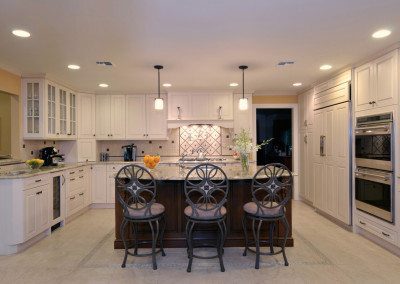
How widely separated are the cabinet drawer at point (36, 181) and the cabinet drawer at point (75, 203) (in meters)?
0.84

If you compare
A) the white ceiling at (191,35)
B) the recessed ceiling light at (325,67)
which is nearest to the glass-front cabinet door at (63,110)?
the white ceiling at (191,35)

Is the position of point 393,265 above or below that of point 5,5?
below

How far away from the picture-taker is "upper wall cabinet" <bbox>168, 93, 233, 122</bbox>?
19.2 ft

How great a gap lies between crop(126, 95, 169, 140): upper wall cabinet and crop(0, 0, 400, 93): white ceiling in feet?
4.60

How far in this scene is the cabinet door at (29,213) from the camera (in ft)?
11.0

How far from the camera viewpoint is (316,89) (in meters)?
5.12

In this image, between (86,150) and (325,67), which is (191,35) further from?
(86,150)

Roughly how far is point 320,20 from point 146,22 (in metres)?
1.56

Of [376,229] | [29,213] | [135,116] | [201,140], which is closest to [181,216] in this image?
[29,213]

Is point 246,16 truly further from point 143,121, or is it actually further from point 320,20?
point 143,121

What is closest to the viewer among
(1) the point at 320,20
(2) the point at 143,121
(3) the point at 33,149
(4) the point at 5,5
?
(4) the point at 5,5

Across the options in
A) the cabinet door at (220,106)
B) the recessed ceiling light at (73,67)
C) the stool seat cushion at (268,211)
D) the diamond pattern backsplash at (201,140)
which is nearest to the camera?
the stool seat cushion at (268,211)

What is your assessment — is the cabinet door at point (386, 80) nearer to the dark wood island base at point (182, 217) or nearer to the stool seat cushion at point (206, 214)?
the dark wood island base at point (182, 217)

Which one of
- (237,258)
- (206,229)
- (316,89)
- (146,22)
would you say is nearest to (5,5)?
(146,22)
